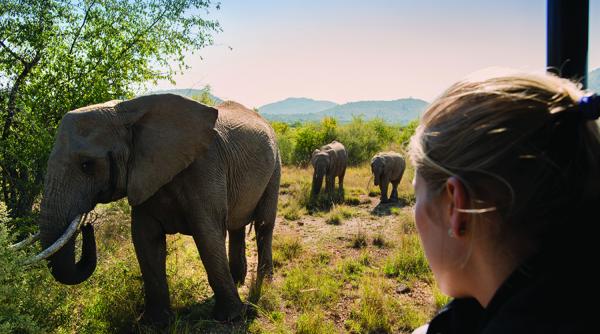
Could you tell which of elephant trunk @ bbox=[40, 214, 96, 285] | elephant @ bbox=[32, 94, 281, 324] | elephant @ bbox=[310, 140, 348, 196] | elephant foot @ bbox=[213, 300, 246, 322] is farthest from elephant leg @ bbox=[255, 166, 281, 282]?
elephant @ bbox=[310, 140, 348, 196]

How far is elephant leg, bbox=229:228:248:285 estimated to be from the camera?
243 inches

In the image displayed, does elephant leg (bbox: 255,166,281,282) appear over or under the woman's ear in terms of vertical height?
under

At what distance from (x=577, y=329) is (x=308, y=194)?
40.2 ft

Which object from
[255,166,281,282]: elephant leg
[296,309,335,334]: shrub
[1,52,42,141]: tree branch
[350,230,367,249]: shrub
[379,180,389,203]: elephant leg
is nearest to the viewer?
[296,309,335,334]: shrub

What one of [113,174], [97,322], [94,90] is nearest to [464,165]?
[113,174]

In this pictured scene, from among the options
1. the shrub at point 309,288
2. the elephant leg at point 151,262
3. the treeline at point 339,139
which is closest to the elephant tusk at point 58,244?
the elephant leg at point 151,262

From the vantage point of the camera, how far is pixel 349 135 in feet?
79.0

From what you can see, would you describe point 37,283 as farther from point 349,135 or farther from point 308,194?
point 349,135

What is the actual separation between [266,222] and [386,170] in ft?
24.4

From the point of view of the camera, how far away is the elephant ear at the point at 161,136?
3.91m

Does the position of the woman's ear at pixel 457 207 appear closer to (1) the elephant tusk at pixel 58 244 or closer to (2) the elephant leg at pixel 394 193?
(1) the elephant tusk at pixel 58 244

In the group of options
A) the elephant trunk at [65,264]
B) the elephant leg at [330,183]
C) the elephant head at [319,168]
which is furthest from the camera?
the elephant leg at [330,183]

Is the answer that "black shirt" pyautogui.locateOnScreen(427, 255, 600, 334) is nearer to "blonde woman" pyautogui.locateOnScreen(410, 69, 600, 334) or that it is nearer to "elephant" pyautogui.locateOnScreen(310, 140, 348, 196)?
"blonde woman" pyautogui.locateOnScreen(410, 69, 600, 334)

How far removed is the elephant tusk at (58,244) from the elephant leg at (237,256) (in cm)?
283
